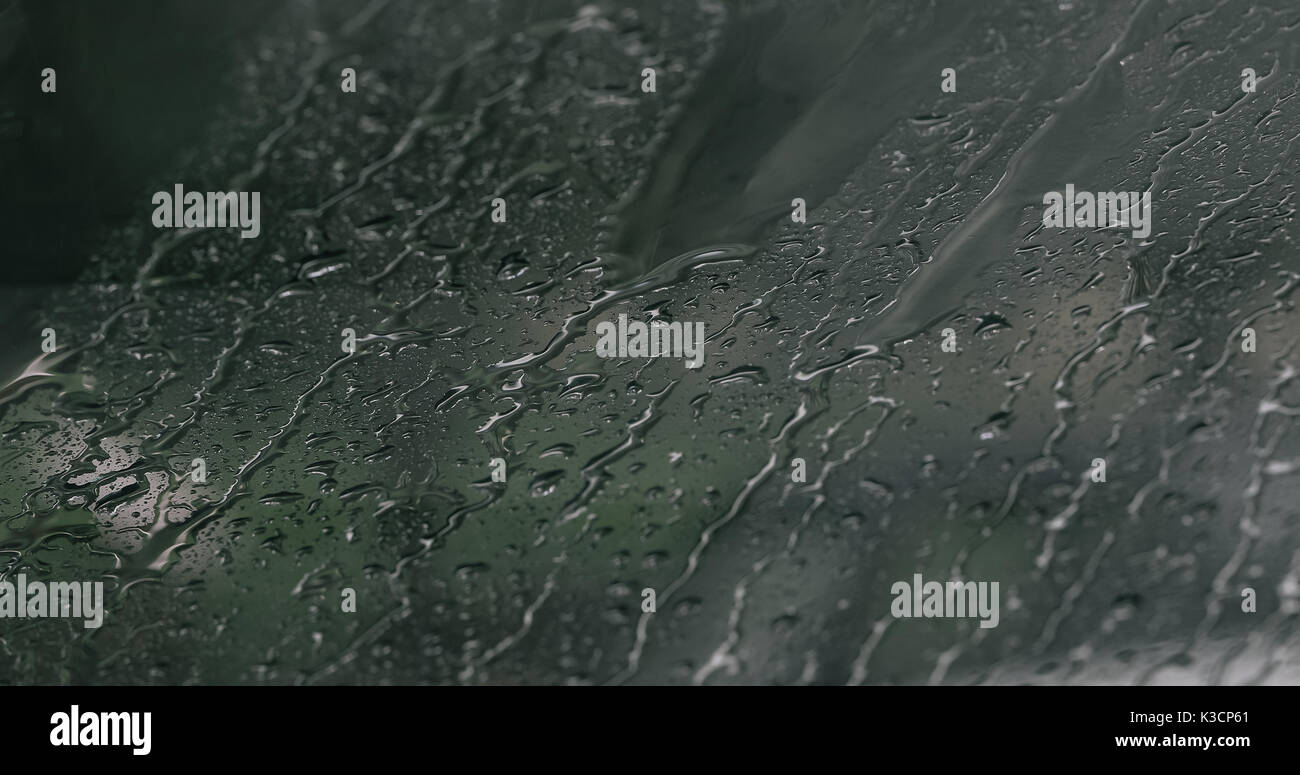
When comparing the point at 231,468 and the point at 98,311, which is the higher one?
the point at 98,311

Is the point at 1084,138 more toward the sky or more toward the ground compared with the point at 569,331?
more toward the sky

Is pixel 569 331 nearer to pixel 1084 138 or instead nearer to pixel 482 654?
pixel 482 654
